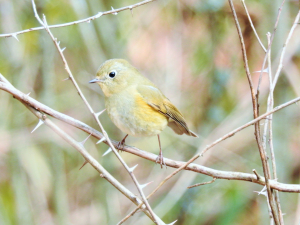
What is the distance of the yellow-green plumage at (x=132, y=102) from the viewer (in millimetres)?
3654

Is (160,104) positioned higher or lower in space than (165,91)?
lower

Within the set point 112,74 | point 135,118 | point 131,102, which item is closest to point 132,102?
point 131,102

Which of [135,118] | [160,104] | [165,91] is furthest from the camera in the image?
[165,91]

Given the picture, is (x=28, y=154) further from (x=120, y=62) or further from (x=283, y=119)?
(x=283, y=119)

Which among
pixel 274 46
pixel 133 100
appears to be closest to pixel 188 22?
pixel 274 46

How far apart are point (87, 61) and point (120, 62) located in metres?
1.67

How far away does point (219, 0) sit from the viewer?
19.5 ft

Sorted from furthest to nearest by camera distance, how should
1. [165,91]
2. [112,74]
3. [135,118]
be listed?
[165,91] < [112,74] < [135,118]

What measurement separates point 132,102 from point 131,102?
1 centimetres

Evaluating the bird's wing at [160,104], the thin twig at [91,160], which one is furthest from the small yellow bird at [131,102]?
the thin twig at [91,160]

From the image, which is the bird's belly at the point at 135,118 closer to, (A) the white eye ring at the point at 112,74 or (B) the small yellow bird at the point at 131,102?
(B) the small yellow bird at the point at 131,102

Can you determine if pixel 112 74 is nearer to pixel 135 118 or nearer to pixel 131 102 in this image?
pixel 131 102

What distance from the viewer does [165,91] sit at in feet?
20.1

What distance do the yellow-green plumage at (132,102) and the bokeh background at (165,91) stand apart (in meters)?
1.32
